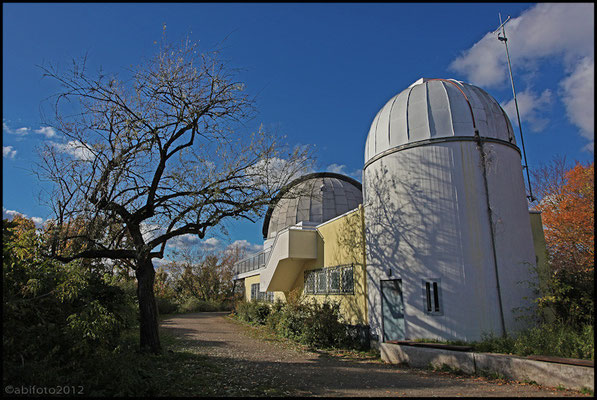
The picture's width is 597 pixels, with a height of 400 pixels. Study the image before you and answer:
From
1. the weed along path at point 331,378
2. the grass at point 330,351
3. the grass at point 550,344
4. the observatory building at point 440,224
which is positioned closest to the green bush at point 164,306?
the grass at point 330,351

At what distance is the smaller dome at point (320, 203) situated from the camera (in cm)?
2173

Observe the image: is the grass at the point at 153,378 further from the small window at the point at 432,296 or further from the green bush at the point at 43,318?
the small window at the point at 432,296

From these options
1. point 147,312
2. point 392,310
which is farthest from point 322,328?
point 147,312

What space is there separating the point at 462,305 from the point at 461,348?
1.49 metres

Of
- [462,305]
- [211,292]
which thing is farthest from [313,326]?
[211,292]

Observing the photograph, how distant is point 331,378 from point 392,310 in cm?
401

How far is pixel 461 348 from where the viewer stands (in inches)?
344

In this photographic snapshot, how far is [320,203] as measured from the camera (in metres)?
22.1

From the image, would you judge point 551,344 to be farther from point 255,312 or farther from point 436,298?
point 255,312

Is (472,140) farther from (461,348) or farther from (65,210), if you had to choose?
(65,210)

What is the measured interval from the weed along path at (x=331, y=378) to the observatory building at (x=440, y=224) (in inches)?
78.6

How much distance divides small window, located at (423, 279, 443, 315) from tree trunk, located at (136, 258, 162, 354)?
7.43 metres

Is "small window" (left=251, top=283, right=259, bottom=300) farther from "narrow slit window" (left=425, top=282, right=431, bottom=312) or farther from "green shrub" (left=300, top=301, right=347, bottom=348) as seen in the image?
"narrow slit window" (left=425, top=282, right=431, bottom=312)

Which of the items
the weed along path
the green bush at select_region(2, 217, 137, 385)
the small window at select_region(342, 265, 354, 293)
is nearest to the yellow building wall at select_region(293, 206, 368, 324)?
the small window at select_region(342, 265, 354, 293)
